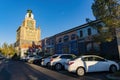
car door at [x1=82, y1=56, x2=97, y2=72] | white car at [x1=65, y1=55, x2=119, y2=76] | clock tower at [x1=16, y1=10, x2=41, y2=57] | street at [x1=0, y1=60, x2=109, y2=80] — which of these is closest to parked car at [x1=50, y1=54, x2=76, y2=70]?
street at [x1=0, y1=60, x2=109, y2=80]

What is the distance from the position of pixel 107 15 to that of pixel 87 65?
4.23m

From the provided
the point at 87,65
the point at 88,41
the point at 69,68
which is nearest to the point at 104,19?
the point at 87,65

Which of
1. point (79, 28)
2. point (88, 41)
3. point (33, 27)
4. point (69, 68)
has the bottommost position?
point (69, 68)

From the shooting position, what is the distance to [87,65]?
13031 millimetres

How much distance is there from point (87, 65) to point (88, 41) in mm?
18285

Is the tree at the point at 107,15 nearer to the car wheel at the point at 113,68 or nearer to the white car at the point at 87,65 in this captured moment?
the white car at the point at 87,65

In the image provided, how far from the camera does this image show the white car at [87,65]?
12.8m

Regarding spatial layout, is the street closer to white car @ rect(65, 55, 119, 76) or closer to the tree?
white car @ rect(65, 55, 119, 76)

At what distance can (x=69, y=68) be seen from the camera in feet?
42.4

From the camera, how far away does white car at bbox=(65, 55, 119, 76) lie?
1284cm

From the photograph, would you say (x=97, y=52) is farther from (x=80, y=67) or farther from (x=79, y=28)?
(x=80, y=67)

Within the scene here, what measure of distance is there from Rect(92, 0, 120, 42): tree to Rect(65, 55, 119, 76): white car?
1.94 meters

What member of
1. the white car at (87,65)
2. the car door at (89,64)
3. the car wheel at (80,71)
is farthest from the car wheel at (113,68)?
the car wheel at (80,71)

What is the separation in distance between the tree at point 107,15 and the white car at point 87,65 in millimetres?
1936
